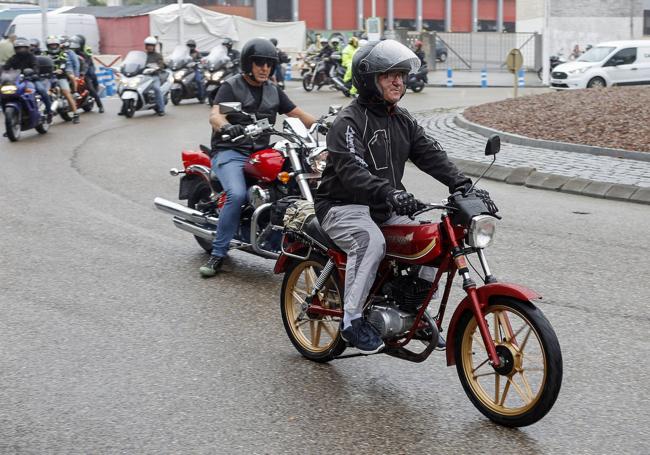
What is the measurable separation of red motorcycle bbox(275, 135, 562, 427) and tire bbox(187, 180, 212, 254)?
3290 mm

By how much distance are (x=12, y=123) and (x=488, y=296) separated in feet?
47.0

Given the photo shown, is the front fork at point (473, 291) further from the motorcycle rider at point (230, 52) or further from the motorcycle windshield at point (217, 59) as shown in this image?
the motorcycle rider at point (230, 52)

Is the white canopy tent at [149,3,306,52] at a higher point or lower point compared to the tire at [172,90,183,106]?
higher

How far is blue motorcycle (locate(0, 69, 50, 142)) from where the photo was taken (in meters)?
17.4

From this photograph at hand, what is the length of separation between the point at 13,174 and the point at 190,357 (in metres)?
8.70

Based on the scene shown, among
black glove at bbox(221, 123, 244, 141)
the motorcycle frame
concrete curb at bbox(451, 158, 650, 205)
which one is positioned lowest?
concrete curb at bbox(451, 158, 650, 205)

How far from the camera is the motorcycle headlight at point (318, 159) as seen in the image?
24.1 feet

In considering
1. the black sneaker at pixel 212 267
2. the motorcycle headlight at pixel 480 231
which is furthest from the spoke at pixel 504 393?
the black sneaker at pixel 212 267

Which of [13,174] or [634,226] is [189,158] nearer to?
[634,226]

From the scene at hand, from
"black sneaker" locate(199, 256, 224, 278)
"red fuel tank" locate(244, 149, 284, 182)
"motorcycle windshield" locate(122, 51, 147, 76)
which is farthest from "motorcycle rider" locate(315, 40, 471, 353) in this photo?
"motorcycle windshield" locate(122, 51, 147, 76)

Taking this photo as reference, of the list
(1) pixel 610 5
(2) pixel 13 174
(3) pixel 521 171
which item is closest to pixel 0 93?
(2) pixel 13 174

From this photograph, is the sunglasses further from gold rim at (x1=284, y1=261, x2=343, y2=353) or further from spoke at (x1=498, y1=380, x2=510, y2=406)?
spoke at (x1=498, y1=380, x2=510, y2=406)

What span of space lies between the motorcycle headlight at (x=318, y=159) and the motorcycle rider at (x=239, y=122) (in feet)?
1.95

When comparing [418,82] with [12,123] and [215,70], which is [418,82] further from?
[12,123]
